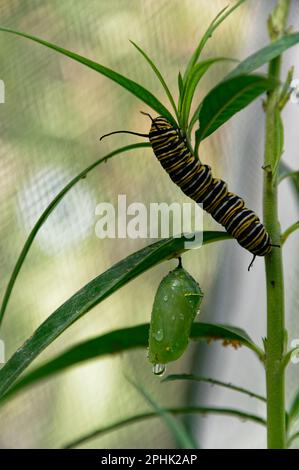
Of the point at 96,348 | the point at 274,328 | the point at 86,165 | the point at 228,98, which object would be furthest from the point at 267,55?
the point at 86,165

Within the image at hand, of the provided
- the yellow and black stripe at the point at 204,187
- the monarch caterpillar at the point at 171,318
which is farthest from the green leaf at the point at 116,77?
the monarch caterpillar at the point at 171,318

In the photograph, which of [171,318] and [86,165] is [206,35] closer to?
[171,318]

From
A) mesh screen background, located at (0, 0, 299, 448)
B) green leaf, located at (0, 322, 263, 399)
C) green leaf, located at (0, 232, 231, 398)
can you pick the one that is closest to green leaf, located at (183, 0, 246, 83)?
green leaf, located at (0, 232, 231, 398)

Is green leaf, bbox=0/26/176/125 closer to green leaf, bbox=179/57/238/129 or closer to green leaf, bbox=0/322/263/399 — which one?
green leaf, bbox=179/57/238/129

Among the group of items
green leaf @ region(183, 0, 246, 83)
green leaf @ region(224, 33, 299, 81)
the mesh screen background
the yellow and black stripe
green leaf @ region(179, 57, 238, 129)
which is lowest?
the yellow and black stripe

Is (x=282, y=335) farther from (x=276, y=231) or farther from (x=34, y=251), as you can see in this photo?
(x=34, y=251)

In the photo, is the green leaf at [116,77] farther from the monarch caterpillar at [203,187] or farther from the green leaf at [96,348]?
the green leaf at [96,348]

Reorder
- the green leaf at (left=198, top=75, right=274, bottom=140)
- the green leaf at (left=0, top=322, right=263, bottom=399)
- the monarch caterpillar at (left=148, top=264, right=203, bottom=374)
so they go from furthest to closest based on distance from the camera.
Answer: the green leaf at (left=0, top=322, right=263, bottom=399), the monarch caterpillar at (left=148, top=264, right=203, bottom=374), the green leaf at (left=198, top=75, right=274, bottom=140)
